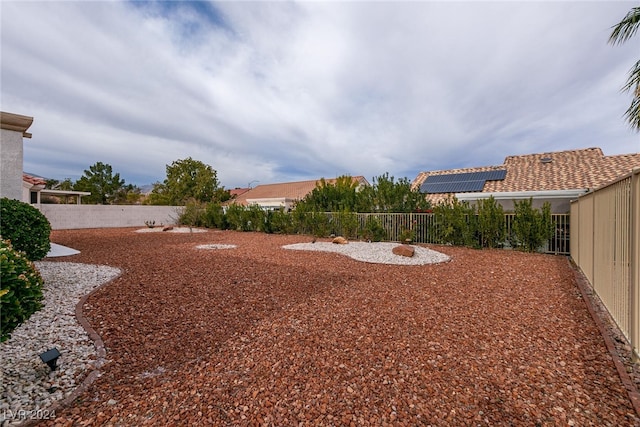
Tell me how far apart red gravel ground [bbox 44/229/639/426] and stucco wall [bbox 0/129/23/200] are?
4.75m

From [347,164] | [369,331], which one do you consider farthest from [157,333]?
[347,164]

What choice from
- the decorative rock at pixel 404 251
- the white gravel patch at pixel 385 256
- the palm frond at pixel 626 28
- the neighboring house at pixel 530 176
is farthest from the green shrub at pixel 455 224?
the palm frond at pixel 626 28

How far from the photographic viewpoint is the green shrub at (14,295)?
2174 millimetres

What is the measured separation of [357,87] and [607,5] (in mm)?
7947

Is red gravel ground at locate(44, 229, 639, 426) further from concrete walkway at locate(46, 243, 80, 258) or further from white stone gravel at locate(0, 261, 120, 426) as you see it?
concrete walkway at locate(46, 243, 80, 258)

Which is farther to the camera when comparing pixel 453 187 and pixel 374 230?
pixel 453 187

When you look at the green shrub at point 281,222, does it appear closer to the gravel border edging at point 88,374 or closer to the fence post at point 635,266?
the gravel border edging at point 88,374

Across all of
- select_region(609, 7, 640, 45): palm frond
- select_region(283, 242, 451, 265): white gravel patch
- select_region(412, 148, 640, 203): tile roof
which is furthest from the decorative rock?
select_region(412, 148, 640, 203): tile roof

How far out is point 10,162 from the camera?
730 centimetres

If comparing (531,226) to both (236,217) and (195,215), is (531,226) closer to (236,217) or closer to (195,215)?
(236,217)

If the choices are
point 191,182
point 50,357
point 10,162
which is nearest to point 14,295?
point 50,357

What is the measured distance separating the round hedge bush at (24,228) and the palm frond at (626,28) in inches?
556

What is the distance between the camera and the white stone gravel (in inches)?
83.8

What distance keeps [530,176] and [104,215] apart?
31231 mm
